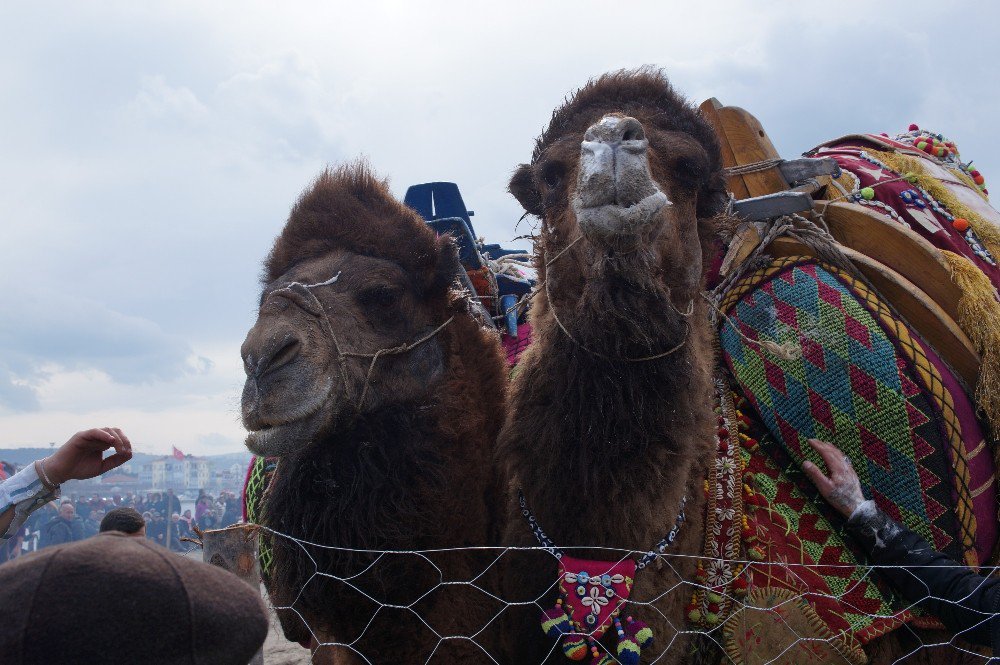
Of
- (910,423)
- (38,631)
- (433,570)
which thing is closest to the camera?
(38,631)

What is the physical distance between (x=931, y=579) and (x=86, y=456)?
2.85m

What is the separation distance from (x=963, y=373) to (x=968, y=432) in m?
0.32

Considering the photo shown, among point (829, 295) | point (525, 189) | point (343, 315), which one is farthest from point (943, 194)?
point (343, 315)

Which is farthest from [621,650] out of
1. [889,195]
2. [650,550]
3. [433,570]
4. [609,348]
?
[889,195]

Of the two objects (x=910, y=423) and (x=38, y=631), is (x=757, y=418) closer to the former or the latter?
(x=910, y=423)

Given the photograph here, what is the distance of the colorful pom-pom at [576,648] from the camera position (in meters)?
2.13

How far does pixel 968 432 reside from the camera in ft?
8.80

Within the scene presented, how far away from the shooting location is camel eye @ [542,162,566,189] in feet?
8.08

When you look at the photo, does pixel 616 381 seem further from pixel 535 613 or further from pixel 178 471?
pixel 178 471

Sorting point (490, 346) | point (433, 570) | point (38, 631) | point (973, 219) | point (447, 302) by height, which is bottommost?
point (433, 570)

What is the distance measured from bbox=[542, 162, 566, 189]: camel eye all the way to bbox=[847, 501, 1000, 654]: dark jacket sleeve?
61.2 inches

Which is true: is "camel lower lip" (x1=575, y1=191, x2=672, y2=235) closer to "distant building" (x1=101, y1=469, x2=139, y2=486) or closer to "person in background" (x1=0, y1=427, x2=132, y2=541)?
"person in background" (x1=0, y1=427, x2=132, y2=541)

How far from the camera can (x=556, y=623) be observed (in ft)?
7.06

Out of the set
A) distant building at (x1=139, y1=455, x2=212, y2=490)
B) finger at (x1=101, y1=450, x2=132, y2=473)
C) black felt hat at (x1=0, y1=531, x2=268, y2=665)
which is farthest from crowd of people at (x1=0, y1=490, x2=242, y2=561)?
black felt hat at (x1=0, y1=531, x2=268, y2=665)
